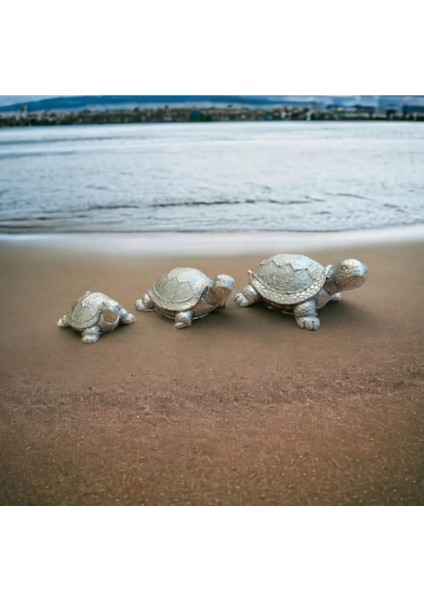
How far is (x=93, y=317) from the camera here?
2.54 metres

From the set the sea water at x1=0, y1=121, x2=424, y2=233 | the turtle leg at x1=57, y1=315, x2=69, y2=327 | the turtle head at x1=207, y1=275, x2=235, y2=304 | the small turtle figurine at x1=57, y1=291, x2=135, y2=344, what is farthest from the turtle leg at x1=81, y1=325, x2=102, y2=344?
the sea water at x1=0, y1=121, x2=424, y2=233

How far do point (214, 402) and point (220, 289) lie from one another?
89 cm

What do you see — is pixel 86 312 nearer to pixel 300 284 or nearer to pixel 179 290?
pixel 179 290

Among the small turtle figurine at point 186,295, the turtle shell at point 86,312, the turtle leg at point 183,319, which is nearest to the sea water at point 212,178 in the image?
the small turtle figurine at point 186,295

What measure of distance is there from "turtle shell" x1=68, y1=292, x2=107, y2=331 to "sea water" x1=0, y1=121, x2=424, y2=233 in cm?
132

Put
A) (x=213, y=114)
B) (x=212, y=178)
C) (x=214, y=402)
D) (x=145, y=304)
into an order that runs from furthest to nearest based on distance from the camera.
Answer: (x=212, y=178), (x=213, y=114), (x=145, y=304), (x=214, y=402)

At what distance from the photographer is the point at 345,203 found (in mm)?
3943

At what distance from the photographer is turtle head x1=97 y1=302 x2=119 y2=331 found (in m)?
2.55

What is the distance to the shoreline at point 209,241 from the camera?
352cm

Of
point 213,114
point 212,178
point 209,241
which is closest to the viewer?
point 213,114

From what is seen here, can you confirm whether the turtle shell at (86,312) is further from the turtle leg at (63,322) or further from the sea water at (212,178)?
the sea water at (212,178)

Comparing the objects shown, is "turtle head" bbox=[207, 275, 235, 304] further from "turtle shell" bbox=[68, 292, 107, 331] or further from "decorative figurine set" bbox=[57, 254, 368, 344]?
"turtle shell" bbox=[68, 292, 107, 331]

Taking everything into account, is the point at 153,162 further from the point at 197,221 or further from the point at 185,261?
the point at 185,261

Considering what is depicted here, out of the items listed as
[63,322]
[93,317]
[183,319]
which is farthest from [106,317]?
[183,319]
